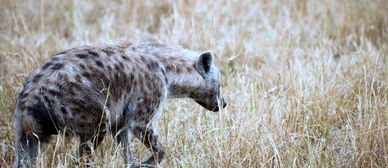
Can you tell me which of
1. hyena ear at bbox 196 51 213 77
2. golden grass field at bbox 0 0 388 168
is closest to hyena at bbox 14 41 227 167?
hyena ear at bbox 196 51 213 77

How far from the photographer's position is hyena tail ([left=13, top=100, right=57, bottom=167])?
145 inches

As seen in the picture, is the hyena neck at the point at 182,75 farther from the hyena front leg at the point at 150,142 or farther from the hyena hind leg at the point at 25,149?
the hyena hind leg at the point at 25,149

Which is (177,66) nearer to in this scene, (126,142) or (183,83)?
(183,83)

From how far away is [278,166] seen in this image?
13.9 ft

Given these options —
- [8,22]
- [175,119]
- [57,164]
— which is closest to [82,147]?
[57,164]

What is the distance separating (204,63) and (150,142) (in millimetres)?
797

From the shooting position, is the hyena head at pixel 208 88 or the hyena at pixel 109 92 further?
the hyena head at pixel 208 88

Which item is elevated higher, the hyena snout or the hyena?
the hyena

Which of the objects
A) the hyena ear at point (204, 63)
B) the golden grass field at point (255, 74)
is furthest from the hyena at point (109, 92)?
the golden grass field at point (255, 74)

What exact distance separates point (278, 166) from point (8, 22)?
4.50 meters

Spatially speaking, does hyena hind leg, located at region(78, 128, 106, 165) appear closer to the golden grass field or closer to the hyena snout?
the golden grass field

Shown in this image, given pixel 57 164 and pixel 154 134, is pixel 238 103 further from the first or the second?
pixel 57 164

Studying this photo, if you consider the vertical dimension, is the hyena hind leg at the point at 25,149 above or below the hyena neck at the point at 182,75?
below

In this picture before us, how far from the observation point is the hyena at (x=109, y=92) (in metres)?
3.73
